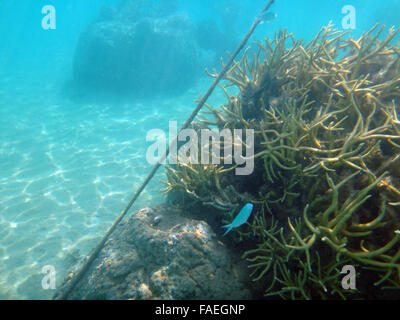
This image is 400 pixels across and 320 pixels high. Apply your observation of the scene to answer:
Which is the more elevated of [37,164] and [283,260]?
[37,164]

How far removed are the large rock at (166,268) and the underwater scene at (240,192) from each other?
0.01 m

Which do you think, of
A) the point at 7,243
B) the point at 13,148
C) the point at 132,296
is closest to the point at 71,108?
the point at 13,148

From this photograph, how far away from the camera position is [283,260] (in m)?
2.48

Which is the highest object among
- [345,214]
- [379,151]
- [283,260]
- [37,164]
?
[37,164]

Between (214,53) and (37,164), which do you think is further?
(214,53)

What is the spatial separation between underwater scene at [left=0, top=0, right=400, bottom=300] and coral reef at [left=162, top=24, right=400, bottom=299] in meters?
0.02

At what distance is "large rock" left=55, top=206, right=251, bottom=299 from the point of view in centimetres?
252

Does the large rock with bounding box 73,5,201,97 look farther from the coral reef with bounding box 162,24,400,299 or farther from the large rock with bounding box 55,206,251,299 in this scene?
the large rock with bounding box 55,206,251,299

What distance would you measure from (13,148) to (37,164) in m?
2.23

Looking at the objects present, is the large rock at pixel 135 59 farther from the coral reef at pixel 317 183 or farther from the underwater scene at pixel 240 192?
the coral reef at pixel 317 183

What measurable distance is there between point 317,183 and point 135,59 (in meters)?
14.8

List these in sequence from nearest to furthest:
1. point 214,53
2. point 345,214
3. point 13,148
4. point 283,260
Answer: point 345,214 < point 283,260 < point 13,148 < point 214,53

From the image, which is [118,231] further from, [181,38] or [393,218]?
[181,38]

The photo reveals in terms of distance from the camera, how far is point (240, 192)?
3445 mm
